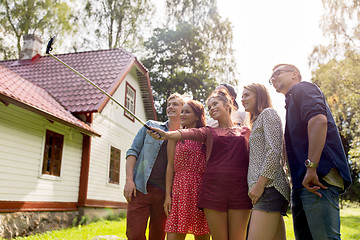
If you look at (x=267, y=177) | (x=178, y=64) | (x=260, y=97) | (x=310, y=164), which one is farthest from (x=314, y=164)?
(x=178, y=64)

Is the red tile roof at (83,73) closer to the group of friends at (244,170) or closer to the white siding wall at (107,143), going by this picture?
the white siding wall at (107,143)

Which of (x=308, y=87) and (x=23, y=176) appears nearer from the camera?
(x=308, y=87)

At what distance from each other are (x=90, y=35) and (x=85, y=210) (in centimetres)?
1451

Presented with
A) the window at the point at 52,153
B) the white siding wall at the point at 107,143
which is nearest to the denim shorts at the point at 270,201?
the window at the point at 52,153

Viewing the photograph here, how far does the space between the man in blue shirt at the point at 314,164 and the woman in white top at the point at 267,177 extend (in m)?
0.09

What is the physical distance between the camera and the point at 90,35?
21547 millimetres

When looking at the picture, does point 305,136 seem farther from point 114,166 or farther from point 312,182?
point 114,166

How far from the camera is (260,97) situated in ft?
9.18

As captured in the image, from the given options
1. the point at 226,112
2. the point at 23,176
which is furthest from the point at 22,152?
the point at 226,112

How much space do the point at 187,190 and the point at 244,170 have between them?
0.57 metres

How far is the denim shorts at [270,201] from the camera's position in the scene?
239cm

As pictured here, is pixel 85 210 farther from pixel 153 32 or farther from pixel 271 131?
pixel 153 32

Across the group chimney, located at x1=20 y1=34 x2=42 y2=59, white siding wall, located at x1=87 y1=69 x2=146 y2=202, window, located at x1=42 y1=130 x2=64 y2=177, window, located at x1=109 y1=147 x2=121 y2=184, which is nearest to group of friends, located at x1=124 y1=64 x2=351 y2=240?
window, located at x1=42 y1=130 x2=64 y2=177

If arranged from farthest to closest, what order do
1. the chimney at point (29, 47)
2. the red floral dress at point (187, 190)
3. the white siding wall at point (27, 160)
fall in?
the chimney at point (29, 47), the white siding wall at point (27, 160), the red floral dress at point (187, 190)
